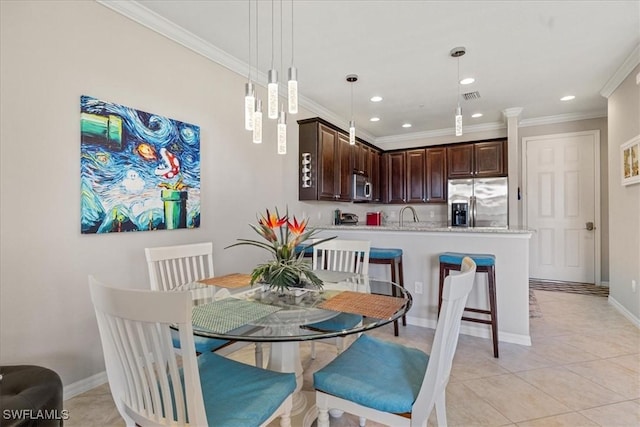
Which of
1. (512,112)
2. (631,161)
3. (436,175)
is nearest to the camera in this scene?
(631,161)

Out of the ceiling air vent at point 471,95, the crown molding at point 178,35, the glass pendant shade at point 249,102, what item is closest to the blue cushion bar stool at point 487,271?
the glass pendant shade at point 249,102

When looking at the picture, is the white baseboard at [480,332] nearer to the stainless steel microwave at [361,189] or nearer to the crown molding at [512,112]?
the stainless steel microwave at [361,189]

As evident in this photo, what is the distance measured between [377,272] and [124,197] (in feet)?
8.31

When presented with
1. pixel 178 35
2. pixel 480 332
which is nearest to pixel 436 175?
pixel 480 332

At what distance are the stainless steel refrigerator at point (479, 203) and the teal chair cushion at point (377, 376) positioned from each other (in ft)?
13.6

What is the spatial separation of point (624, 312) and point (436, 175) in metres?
3.09

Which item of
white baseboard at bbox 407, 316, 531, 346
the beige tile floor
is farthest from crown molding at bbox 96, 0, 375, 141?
white baseboard at bbox 407, 316, 531, 346

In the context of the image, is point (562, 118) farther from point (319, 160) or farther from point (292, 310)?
point (292, 310)

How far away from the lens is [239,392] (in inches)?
48.3

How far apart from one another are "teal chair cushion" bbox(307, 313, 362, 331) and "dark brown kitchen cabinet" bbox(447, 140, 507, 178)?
4.71 m

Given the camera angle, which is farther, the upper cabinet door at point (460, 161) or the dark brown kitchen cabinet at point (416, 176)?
the dark brown kitchen cabinet at point (416, 176)

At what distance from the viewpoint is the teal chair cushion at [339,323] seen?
4.36ft

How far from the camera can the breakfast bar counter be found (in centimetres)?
286

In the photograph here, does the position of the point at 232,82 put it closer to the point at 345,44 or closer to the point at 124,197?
the point at 345,44
